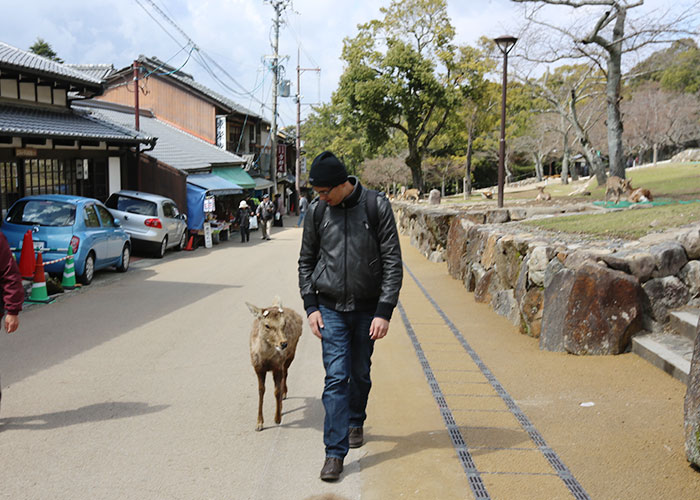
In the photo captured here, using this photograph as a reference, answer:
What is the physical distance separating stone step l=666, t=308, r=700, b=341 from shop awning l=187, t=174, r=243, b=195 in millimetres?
22083

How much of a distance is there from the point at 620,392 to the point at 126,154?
21.0m

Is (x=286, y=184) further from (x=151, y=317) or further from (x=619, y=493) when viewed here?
(x=619, y=493)

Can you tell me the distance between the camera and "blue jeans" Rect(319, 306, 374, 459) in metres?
4.41

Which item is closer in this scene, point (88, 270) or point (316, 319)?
A: point (316, 319)

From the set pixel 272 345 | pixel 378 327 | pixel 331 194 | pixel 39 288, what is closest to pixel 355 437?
pixel 272 345

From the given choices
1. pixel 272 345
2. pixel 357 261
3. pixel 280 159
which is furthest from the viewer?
pixel 280 159

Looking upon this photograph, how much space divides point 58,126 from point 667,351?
16.6m

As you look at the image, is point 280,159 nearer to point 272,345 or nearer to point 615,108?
point 615,108

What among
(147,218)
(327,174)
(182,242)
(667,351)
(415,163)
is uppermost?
(415,163)

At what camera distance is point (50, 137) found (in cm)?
1612

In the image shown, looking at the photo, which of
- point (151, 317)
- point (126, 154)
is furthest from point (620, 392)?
point (126, 154)

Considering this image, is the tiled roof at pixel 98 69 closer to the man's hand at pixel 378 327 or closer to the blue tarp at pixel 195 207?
the blue tarp at pixel 195 207

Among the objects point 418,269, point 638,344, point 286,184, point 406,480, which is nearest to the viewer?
point 406,480

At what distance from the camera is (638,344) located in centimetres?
684
